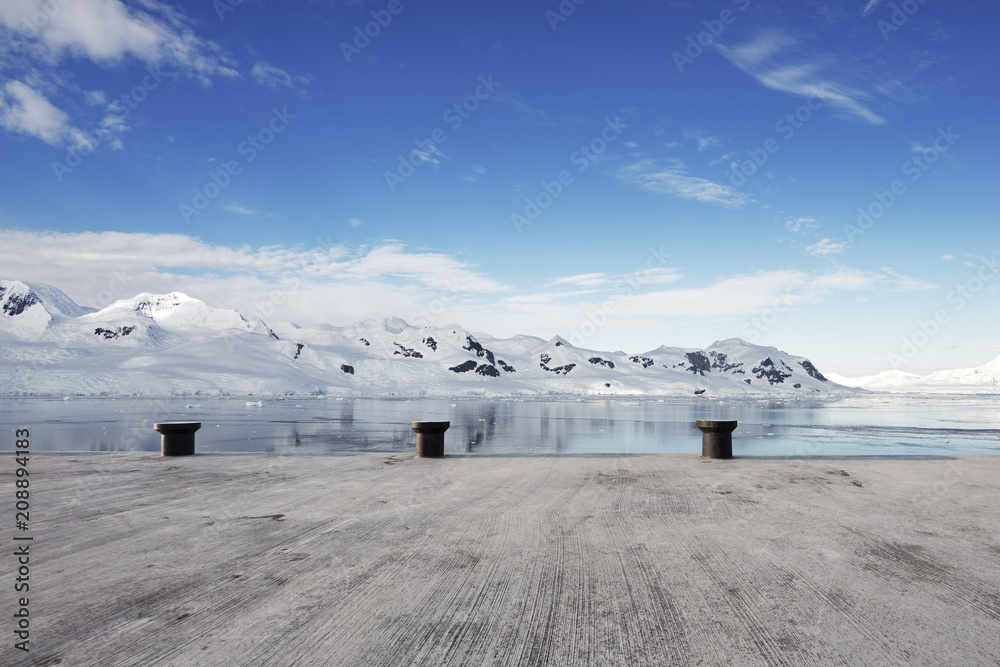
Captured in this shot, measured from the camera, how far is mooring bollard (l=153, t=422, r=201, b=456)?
455 inches

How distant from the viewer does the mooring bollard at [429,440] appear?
→ 11.3 meters

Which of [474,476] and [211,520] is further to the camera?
[474,476]

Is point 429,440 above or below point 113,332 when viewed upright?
below

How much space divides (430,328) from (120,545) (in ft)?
635

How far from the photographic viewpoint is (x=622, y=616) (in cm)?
344

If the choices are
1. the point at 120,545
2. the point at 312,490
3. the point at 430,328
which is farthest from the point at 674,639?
the point at 430,328

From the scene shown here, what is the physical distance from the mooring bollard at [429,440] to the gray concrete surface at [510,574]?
10.8 ft

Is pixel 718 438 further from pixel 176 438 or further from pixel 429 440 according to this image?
pixel 176 438

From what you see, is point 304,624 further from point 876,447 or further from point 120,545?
point 876,447

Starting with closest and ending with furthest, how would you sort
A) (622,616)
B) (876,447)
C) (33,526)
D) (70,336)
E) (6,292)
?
(622,616)
(33,526)
(876,447)
(70,336)
(6,292)

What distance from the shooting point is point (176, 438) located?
11.6 metres

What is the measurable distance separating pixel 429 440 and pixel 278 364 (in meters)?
114

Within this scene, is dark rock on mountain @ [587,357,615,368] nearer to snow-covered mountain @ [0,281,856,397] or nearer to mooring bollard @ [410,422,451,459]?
snow-covered mountain @ [0,281,856,397]

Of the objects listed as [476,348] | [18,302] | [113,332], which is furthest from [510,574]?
[18,302]
